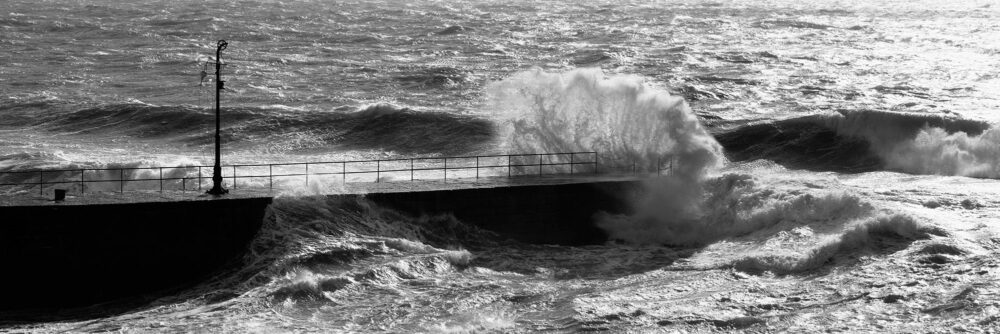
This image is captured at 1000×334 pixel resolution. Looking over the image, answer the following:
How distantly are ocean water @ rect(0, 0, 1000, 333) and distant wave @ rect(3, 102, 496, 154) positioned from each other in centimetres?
13

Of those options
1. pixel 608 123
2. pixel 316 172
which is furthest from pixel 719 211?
pixel 316 172

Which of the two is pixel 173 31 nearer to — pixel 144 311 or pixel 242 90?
pixel 242 90

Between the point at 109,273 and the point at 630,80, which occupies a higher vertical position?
the point at 630,80

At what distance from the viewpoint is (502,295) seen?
1977 cm

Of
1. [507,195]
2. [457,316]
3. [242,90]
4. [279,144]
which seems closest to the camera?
[457,316]

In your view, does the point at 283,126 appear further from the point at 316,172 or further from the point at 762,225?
the point at 762,225

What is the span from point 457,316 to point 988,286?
26.3ft

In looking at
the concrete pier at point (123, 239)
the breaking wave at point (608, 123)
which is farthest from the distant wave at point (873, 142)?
the concrete pier at point (123, 239)

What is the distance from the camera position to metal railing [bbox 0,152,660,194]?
86.5ft

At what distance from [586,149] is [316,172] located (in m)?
6.50

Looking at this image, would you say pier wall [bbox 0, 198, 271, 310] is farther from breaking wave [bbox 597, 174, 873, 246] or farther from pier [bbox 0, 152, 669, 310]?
breaking wave [bbox 597, 174, 873, 246]

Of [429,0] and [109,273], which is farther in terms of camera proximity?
[429,0]

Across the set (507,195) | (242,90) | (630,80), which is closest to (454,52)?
(242,90)

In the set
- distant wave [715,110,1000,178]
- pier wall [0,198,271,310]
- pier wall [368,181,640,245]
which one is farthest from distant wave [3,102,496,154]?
pier wall [0,198,271,310]
